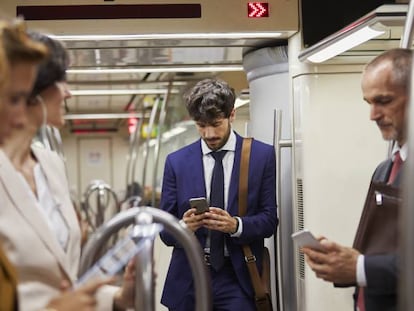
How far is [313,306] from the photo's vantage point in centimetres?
475

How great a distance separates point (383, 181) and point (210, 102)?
52.3 inches

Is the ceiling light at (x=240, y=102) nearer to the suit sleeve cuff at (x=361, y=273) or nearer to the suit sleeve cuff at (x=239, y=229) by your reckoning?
the suit sleeve cuff at (x=239, y=229)

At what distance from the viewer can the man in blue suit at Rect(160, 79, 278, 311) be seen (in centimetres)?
387

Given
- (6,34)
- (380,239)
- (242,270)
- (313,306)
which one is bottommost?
(313,306)

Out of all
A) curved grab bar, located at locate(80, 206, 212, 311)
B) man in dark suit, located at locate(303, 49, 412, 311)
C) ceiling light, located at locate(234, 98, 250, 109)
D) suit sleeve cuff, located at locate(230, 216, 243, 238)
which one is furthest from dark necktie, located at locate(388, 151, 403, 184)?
ceiling light, located at locate(234, 98, 250, 109)

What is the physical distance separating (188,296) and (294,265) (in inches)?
51.2

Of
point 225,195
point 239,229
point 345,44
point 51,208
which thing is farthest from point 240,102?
Result: point 51,208

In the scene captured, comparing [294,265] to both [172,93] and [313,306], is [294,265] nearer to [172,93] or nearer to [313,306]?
[313,306]

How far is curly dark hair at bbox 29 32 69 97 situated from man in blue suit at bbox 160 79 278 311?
1.62 meters

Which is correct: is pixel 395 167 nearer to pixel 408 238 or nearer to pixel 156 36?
pixel 408 238

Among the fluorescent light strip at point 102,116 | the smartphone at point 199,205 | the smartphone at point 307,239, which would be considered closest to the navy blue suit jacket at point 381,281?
the smartphone at point 307,239

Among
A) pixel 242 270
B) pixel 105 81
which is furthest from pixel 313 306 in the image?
pixel 105 81

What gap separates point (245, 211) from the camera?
154 inches

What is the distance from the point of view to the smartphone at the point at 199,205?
3623 mm
